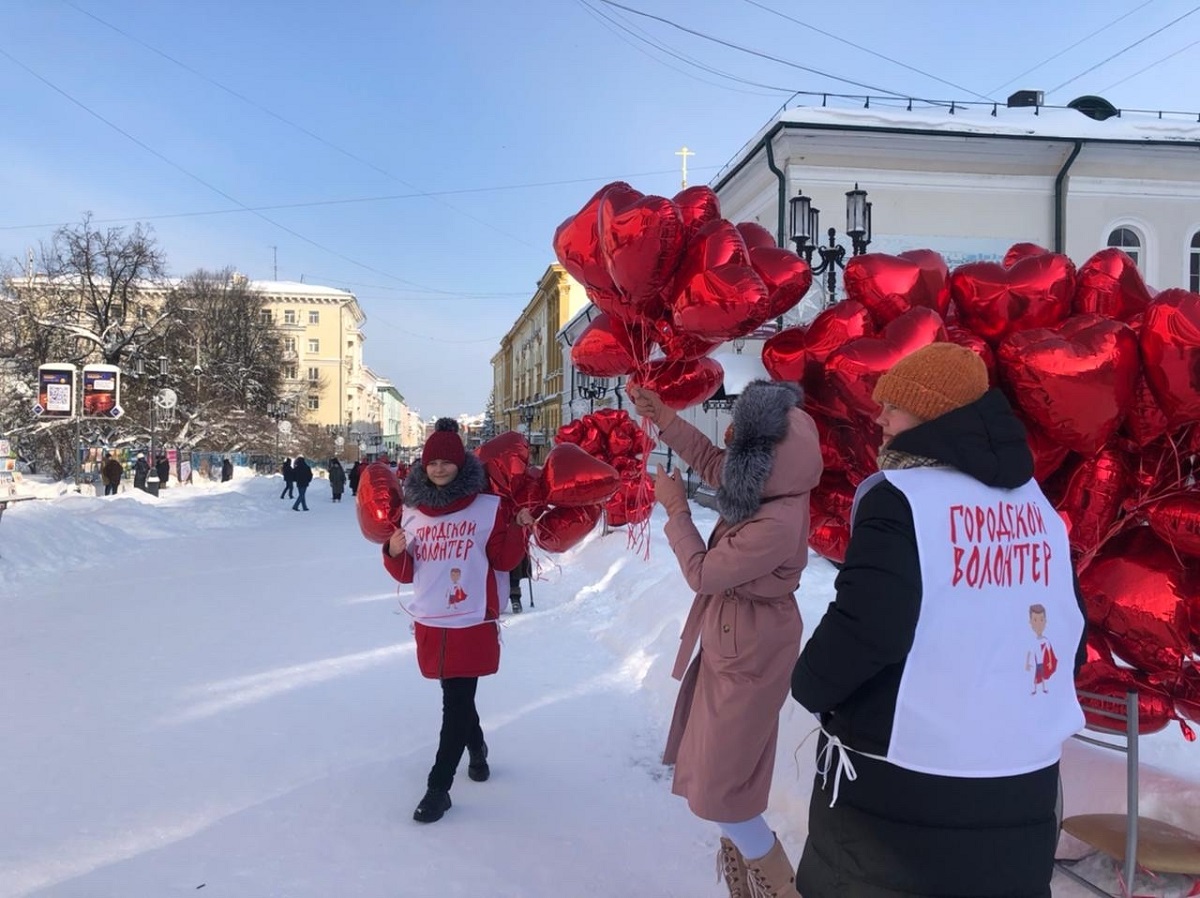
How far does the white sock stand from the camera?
2.51m

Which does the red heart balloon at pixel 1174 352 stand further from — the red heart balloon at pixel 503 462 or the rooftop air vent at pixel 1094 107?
the rooftop air vent at pixel 1094 107

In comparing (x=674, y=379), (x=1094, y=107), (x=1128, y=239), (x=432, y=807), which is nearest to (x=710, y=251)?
(x=674, y=379)

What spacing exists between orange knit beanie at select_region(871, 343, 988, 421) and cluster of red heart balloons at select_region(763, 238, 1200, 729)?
0.67m

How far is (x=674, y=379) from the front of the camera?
10.0ft

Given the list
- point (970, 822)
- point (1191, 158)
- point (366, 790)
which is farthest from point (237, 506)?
point (1191, 158)

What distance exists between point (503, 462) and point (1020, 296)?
2.39 metres

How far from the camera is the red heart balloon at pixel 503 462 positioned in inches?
154

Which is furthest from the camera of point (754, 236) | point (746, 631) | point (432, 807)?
point (432, 807)

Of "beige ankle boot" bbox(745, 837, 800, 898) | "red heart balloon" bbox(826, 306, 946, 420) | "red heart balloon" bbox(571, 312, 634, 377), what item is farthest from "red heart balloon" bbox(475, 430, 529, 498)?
"beige ankle boot" bbox(745, 837, 800, 898)

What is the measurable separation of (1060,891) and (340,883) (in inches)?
102

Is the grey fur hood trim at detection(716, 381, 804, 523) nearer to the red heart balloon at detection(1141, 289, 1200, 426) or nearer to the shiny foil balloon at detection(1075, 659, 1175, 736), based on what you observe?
the red heart balloon at detection(1141, 289, 1200, 426)

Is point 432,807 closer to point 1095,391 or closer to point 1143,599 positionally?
point 1143,599

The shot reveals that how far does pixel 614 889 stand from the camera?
3.01 m

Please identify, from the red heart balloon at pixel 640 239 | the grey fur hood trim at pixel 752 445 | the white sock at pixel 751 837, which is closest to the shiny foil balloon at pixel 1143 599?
the grey fur hood trim at pixel 752 445
